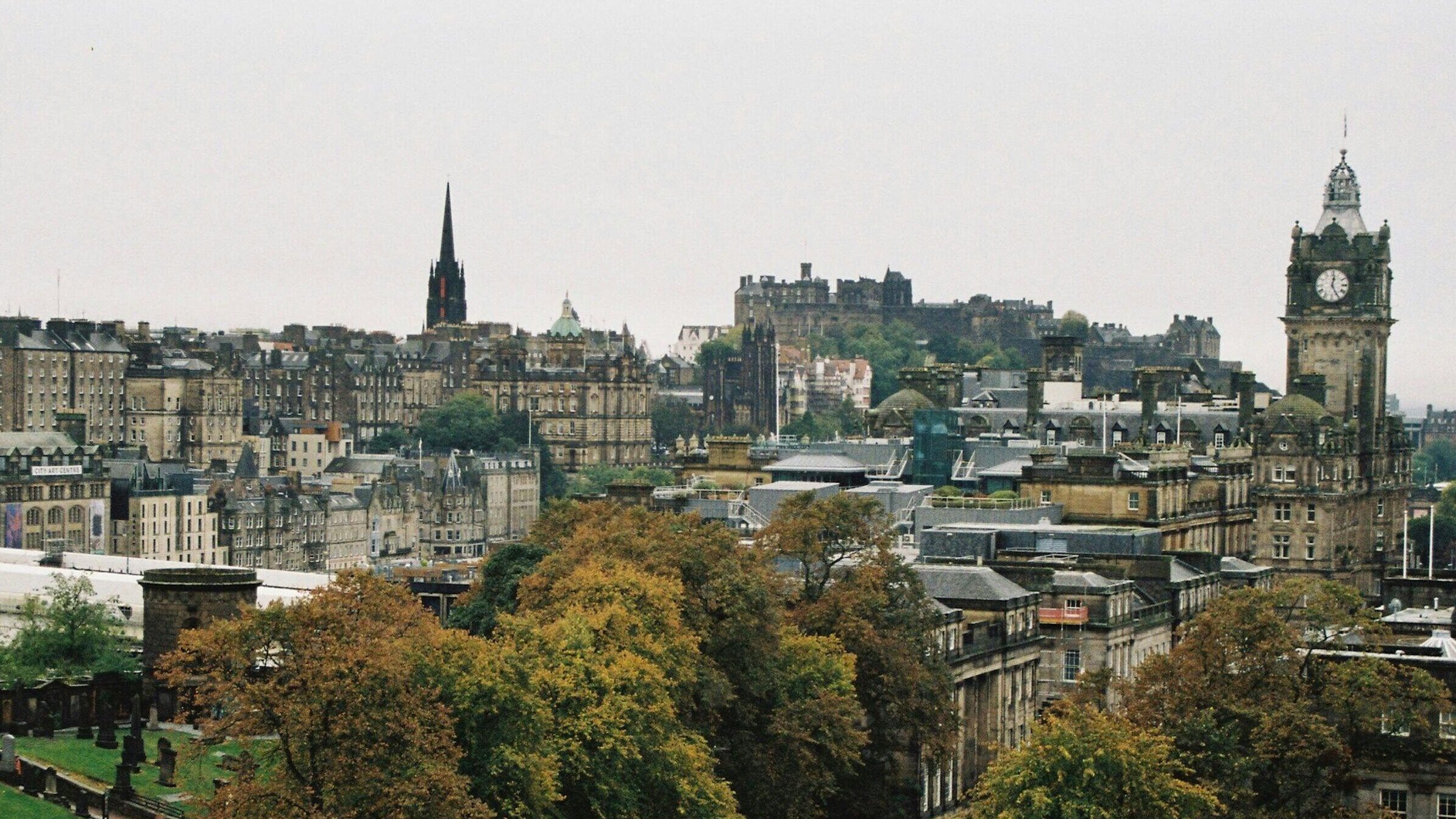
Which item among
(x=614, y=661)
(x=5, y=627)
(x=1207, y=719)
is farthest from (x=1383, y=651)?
(x=5, y=627)

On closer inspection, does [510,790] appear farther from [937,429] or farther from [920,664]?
[937,429]

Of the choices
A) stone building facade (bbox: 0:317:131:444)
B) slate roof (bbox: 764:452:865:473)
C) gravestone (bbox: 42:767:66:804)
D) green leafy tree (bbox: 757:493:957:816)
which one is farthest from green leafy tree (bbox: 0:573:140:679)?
stone building facade (bbox: 0:317:131:444)

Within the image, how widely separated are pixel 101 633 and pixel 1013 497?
34.7 meters

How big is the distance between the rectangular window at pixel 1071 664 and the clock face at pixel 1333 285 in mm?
55666

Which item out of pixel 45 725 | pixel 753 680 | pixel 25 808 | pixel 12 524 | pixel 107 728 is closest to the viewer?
pixel 25 808

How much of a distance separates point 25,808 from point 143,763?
5.94 metres

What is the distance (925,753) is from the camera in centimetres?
6938

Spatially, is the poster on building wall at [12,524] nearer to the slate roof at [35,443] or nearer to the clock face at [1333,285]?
the slate roof at [35,443]

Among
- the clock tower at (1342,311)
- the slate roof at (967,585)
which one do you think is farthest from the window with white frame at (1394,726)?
the clock tower at (1342,311)

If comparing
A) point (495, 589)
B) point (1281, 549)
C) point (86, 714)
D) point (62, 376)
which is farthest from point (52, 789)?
point (62, 376)

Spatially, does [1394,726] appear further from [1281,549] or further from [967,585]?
[1281,549]

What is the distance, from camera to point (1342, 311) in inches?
5207

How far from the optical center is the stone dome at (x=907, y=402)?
462ft

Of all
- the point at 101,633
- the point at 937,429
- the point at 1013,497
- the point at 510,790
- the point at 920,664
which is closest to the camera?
the point at 510,790
